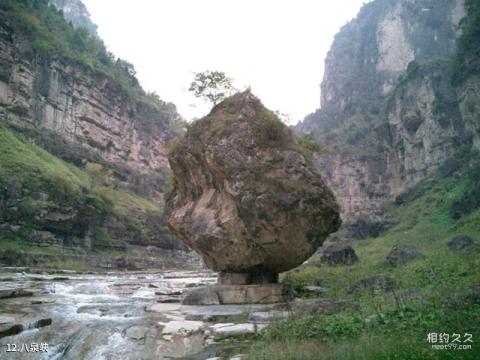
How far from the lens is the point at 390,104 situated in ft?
211

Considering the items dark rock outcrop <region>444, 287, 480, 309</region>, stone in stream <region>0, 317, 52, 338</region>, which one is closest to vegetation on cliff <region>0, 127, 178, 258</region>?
stone in stream <region>0, 317, 52, 338</region>

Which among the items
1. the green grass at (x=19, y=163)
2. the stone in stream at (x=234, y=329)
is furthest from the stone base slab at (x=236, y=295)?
the green grass at (x=19, y=163)

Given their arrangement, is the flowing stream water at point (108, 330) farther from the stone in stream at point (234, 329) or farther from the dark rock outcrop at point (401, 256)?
the dark rock outcrop at point (401, 256)

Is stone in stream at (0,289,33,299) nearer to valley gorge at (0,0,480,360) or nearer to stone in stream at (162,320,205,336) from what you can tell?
valley gorge at (0,0,480,360)

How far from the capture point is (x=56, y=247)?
34562mm

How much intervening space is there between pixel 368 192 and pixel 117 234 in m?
41.1

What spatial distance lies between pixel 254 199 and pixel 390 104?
197 feet

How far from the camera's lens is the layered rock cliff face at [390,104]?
5250cm

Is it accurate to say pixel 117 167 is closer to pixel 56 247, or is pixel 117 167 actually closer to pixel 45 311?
pixel 56 247

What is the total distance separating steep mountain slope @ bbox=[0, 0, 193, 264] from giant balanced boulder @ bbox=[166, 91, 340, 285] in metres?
26.5

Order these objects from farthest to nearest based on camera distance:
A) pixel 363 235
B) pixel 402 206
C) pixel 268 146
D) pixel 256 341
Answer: pixel 402 206 < pixel 363 235 < pixel 268 146 < pixel 256 341

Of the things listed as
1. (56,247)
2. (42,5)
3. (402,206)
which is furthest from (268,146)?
(42,5)

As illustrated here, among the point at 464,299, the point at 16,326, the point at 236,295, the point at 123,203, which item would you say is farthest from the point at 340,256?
the point at 123,203

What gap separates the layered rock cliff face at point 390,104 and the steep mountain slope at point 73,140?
83.1ft
